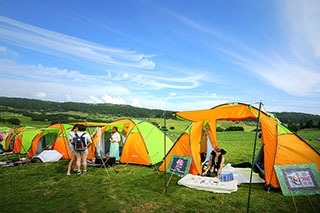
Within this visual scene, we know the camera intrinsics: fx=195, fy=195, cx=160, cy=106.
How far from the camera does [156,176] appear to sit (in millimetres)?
7410

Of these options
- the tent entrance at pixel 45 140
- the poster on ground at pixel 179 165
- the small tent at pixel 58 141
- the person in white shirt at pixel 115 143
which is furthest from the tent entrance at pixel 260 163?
the tent entrance at pixel 45 140

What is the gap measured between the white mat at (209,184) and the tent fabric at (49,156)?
743 centimetres

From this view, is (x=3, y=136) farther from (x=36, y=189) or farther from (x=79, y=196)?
(x=79, y=196)

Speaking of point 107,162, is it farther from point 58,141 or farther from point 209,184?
point 209,184

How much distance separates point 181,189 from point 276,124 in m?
3.79

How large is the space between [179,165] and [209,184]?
166cm

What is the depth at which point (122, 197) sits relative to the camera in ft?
18.0

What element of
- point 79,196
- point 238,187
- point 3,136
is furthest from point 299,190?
point 3,136

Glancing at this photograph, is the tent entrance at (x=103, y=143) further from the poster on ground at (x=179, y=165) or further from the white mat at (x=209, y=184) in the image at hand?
the white mat at (x=209, y=184)

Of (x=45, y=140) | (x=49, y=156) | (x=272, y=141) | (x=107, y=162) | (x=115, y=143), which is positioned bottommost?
(x=49, y=156)

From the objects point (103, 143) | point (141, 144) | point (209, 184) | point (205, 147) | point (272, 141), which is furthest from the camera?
point (103, 143)

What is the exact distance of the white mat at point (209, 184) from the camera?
5.81m

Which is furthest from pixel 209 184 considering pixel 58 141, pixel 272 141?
pixel 58 141

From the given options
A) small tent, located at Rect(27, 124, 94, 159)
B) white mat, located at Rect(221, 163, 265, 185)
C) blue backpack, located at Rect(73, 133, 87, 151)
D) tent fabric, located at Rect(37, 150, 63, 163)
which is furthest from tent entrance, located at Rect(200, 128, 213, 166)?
tent fabric, located at Rect(37, 150, 63, 163)
